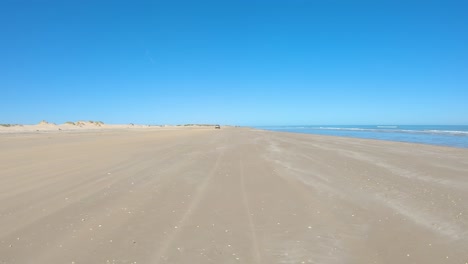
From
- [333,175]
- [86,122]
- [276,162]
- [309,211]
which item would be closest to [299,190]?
[309,211]

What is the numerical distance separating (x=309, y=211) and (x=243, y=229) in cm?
161

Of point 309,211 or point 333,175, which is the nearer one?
point 309,211

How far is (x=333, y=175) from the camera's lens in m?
9.62

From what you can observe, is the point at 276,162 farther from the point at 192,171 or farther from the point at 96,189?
the point at 96,189

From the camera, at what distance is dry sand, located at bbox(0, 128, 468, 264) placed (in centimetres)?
418

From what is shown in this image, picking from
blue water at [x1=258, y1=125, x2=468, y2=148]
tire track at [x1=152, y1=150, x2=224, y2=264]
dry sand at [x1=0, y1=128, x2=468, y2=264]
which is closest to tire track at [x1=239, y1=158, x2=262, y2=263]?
dry sand at [x1=0, y1=128, x2=468, y2=264]

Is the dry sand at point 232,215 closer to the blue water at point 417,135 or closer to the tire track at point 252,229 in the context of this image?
the tire track at point 252,229

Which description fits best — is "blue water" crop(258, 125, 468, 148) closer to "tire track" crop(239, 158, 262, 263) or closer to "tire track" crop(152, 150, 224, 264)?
"tire track" crop(239, 158, 262, 263)

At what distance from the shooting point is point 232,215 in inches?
226

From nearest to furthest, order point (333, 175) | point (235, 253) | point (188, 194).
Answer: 1. point (235, 253)
2. point (188, 194)
3. point (333, 175)

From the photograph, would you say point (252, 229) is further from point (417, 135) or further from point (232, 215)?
point (417, 135)

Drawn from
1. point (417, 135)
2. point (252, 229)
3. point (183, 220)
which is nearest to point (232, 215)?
point (252, 229)

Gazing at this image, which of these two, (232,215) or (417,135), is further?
(417,135)

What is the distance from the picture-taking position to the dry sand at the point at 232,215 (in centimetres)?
418
